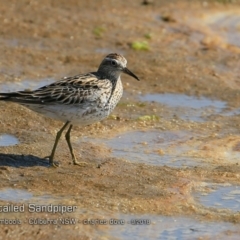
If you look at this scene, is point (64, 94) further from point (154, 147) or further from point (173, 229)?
point (173, 229)

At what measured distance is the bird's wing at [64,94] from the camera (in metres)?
11.4

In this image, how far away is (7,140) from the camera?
12.5 metres

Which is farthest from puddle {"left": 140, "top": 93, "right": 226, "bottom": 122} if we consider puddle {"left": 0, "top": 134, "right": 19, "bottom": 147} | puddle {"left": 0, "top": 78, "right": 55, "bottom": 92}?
puddle {"left": 0, "top": 134, "right": 19, "bottom": 147}

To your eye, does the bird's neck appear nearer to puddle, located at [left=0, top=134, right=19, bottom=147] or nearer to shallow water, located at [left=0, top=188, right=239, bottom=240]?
puddle, located at [left=0, top=134, right=19, bottom=147]

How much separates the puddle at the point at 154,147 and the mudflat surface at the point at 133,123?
17mm

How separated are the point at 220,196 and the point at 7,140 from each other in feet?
11.6

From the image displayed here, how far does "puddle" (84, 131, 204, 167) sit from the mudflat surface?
0.02 m

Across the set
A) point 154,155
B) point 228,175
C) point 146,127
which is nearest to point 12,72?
point 146,127

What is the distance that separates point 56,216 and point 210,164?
3.48 metres

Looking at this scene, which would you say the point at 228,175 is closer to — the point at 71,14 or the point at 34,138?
the point at 34,138

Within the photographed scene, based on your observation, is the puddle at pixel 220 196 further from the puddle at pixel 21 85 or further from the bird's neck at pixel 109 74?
the puddle at pixel 21 85

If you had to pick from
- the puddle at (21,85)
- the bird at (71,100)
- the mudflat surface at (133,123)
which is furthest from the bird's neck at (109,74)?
the puddle at (21,85)

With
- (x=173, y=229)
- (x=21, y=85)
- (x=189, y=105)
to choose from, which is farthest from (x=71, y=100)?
(x=189, y=105)

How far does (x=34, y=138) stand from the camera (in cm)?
1261
